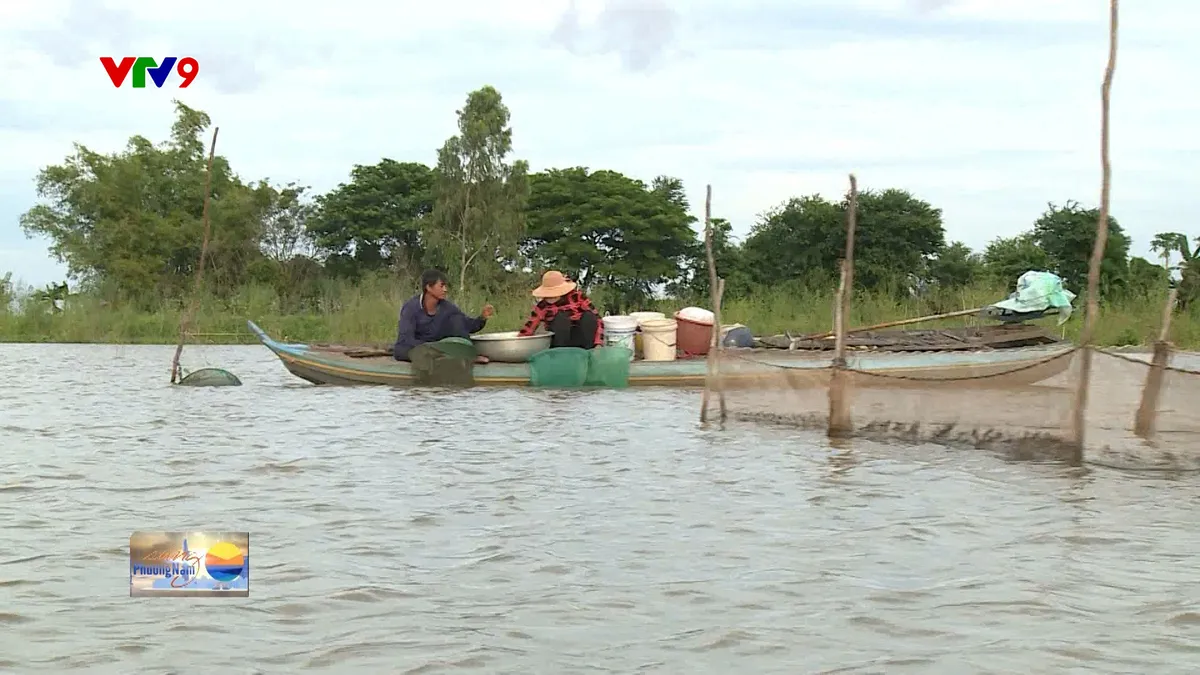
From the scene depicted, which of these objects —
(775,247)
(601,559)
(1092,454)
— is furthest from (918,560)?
(775,247)

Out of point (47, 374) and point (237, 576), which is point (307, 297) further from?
point (237, 576)

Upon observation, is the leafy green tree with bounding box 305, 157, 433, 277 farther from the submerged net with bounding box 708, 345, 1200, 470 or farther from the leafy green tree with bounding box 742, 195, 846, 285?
the submerged net with bounding box 708, 345, 1200, 470

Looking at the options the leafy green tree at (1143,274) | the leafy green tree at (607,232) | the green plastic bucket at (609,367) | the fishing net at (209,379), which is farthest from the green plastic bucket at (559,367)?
the leafy green tree at (607,232)

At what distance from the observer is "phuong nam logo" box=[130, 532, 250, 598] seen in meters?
3.71

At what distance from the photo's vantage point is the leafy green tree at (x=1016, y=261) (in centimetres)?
2727


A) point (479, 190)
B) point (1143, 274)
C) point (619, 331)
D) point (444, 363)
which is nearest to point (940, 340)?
point (619, 331)

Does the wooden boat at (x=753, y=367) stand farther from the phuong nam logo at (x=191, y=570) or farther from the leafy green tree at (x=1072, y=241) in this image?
the leafy green tree at (x=1072, y=241)

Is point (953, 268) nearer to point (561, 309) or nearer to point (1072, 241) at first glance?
point (1072, 241)

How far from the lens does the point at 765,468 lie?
21.9 ft

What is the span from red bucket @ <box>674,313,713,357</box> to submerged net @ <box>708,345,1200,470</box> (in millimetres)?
3255

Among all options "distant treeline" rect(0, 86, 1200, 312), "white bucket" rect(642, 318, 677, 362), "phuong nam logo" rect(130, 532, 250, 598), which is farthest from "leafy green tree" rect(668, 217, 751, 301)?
"phuong nam logo" rect(130, 532, 250, 598)

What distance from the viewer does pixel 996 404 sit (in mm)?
7078

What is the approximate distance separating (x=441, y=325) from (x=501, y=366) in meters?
0.69

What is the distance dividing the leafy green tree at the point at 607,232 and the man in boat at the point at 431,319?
23.4m
